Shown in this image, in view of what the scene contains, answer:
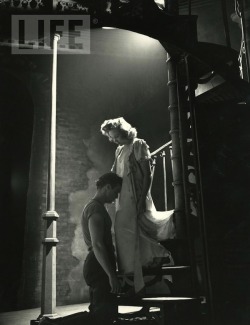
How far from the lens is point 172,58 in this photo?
14.9ft

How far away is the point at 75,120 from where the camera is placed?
798 cm

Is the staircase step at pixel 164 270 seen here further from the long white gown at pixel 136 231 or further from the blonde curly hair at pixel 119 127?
the blonde curly hair at pixel 119 127

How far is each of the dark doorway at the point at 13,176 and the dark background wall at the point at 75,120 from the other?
0.07ft

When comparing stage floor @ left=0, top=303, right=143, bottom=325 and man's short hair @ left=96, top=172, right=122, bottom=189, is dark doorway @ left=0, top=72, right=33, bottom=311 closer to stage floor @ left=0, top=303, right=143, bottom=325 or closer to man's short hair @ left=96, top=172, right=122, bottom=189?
stage floor @ left=0, top=303, right=143, bottom=325

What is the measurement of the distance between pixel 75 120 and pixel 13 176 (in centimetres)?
183

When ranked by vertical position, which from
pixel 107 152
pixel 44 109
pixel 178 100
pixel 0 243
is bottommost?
pixel 0 243

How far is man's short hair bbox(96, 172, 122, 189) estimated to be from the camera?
3.76 metres

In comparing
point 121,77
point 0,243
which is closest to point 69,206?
point 0,243

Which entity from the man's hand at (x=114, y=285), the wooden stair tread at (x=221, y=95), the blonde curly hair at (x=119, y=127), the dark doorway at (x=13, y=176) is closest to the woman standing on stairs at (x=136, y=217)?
the blonde curly hair at (x=119, y=127)

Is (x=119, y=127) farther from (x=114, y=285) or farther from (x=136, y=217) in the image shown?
(x=114, y=285)

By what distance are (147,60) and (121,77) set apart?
0.78 meters

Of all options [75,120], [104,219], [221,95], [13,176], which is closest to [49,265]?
[104,219]

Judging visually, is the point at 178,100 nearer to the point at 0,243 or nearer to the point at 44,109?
the point at 44,109

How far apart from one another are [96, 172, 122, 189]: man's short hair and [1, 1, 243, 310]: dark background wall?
358 centimetres
